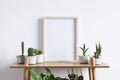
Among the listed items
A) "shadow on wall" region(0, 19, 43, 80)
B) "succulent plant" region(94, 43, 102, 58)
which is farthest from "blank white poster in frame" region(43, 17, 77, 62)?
"succulent plant" region(94, 43, 102, 58)

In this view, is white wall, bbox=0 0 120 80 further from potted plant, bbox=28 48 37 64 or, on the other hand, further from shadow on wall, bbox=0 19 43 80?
potted plant, bbox=28 48 37 64

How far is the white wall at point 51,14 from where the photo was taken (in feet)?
4.22

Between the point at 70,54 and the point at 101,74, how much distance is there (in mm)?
244

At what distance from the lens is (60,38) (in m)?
1.28

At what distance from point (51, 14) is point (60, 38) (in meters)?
0.17

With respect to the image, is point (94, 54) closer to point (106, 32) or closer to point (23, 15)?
point (106, 32)

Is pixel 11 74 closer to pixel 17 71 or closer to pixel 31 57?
pixel 17 71

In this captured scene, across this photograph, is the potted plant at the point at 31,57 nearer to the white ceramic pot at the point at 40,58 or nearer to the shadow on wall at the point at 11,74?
the white ceramic pot at the point at 40,58

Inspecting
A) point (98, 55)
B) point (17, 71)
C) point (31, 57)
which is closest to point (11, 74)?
point (17, 71)

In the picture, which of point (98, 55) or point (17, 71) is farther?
point (17, 71)

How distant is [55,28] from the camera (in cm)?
128

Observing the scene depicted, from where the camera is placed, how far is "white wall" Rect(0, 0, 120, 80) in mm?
1287

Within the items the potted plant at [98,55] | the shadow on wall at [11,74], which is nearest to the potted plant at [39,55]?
the shadow on wall at [11,74]

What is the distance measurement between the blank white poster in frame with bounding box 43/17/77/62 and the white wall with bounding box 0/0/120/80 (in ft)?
0.13
